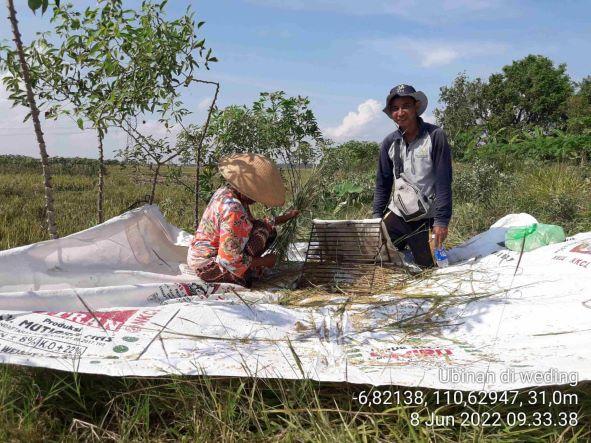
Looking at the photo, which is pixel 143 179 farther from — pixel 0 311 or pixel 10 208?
pixel 10 208

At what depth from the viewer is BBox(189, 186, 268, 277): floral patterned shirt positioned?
2565 millimetres

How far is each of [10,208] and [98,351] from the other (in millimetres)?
6073

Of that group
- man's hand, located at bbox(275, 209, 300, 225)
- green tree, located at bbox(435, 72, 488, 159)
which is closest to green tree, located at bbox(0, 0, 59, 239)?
man's hand, located at bbox(275, 209, 300, 225)

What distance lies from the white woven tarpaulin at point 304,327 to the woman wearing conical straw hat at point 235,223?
0.12 metres

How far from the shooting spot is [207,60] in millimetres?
2986

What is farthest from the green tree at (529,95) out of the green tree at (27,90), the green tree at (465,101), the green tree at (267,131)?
the green tree at (27,90)

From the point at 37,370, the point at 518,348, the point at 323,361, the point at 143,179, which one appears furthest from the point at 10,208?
the point at 518,348

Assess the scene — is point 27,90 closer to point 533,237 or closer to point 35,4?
point 35,4

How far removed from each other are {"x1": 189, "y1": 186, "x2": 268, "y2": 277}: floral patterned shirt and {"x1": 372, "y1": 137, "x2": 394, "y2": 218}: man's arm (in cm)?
123

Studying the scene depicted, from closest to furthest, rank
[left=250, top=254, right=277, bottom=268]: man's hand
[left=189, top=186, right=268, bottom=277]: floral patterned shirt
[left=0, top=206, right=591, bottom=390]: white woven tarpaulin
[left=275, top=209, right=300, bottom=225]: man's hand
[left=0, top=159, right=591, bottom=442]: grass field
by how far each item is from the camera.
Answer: [left=0, top=159, right=591, bottom=442]: grass field
[left=0, top=206, right=591, bottom=390]: white woven tarpaulin
[left=189, top=186, right=268, bottom=277]: floral patterned shirt
[left=250, top=254, right=277, bottom=268]: man's hand
[left=275, top=209, right=300, bottom=225]: man's hand

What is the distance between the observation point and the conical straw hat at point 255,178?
2609 mm

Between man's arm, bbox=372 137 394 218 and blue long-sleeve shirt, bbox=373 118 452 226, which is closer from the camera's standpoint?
blue long-sleeve shirt, bbox=373 118 452 226

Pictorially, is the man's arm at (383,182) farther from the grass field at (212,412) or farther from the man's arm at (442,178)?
the grass field at (212,412)

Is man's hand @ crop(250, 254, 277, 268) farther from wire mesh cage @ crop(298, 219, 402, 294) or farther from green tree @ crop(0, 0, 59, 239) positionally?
green tree @ crop(0, 0, 59, 239)
